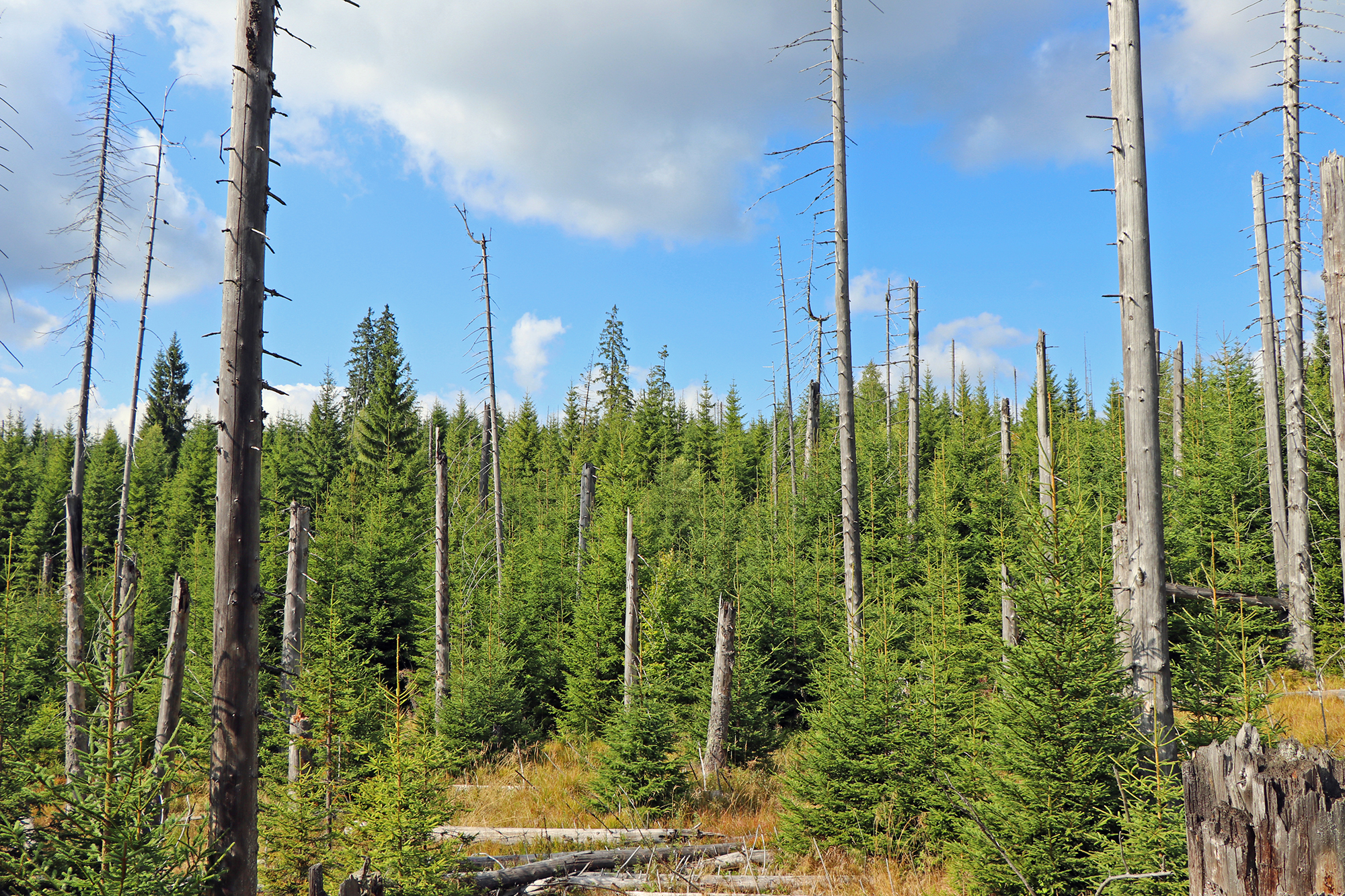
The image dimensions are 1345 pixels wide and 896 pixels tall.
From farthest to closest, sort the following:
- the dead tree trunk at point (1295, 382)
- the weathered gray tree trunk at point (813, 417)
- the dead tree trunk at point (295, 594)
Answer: the weathered gray tree trunk at point (813, 417) → the dead tree trunk at point (1295, 382) → the dead tree trunk at point (295, 594)

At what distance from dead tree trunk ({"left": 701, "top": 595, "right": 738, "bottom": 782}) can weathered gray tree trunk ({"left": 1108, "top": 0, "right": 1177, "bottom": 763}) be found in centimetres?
635

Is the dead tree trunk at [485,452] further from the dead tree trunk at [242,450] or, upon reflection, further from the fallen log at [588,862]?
the dead tree trunk at [242,450]

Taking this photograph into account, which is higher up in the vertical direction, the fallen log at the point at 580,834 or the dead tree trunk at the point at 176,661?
the dead tree trunk at the point at 176,661

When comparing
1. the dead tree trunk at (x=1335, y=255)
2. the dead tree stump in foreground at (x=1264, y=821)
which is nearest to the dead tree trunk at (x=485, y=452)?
the dead tree trunk at (x=1335, y=255)

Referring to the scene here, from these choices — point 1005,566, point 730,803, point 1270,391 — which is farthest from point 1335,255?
point 1270,391

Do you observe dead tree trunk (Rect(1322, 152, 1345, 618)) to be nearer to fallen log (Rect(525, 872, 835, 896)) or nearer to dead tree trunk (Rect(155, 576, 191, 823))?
fallen log (Rect(525, 872, 835, 896))

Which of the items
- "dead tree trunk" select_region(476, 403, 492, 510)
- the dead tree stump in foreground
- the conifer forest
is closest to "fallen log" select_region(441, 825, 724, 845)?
the conifer forest

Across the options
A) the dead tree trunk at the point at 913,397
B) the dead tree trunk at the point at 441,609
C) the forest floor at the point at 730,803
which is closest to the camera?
the forest floor at the point at 730,803

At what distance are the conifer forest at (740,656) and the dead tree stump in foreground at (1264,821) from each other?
0.02 m

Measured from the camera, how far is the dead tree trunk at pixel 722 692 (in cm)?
1187

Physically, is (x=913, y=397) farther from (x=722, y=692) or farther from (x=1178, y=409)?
(x=722, y=692)

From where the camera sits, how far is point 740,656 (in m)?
13.0

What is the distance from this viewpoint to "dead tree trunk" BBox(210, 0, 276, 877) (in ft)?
17.7

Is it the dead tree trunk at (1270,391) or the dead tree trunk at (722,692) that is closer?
the dead tree trunk at (722,692)
